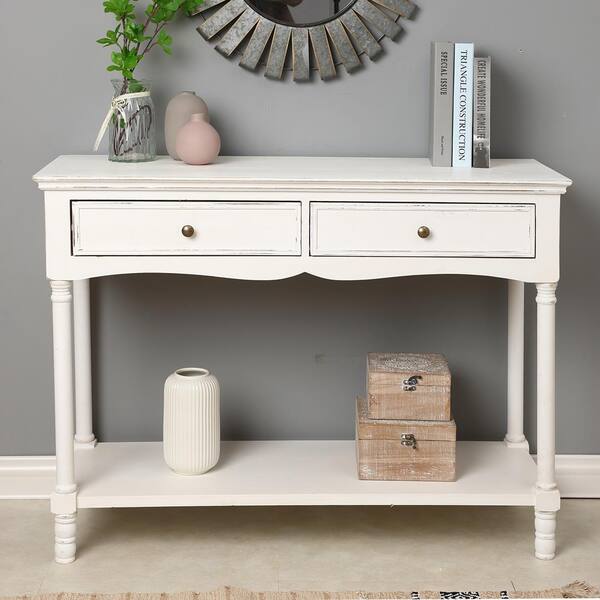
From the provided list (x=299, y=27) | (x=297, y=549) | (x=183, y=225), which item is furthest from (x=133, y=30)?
(x=297, y=549)

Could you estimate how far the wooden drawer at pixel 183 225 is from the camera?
2371 millimetres

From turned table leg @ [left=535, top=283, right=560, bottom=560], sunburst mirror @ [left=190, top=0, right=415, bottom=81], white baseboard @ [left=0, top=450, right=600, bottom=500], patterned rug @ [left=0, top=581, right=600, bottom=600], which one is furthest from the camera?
white baseboard @ [left=0, top=450, right=600, bottom=500]

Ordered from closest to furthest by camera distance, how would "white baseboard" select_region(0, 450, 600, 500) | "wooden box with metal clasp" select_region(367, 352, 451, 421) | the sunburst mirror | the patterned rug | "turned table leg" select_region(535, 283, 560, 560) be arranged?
the patterned rug → "turned table leg" select_region(535, 283, 560, 560) → "wooden box with metal clasp" select_region(367, 352, 451, 421) → the sunburst mirror → "white baseboard" select_region(0, 450, 600, 500)

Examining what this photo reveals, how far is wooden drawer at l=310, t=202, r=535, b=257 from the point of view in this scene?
7.84ft

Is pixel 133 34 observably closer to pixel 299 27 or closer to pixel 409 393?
pixel 299 27

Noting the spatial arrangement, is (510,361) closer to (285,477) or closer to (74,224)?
(285,477)

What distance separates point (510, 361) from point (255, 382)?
0.66 m

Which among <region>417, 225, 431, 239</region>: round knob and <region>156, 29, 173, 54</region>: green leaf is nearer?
<region>417, 225, 431, 239</region>: round knob

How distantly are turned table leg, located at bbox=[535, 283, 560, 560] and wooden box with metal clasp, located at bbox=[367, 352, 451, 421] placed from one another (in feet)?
0.71

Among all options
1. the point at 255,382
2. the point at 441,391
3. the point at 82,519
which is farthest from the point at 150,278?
the point at 441,391

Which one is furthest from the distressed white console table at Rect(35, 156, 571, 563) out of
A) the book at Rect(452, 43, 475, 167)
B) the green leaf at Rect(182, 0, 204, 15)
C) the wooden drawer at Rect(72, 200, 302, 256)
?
the green leaf at Rect(182, 0, 204, 15)

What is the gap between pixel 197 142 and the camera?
254cm

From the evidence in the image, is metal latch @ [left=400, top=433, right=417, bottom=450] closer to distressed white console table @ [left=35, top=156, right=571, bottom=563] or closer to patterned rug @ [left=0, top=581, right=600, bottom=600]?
distressed white console table @ [left=35, top=156, right=571, bottom=563]

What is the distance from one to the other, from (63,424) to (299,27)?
1.12 m
